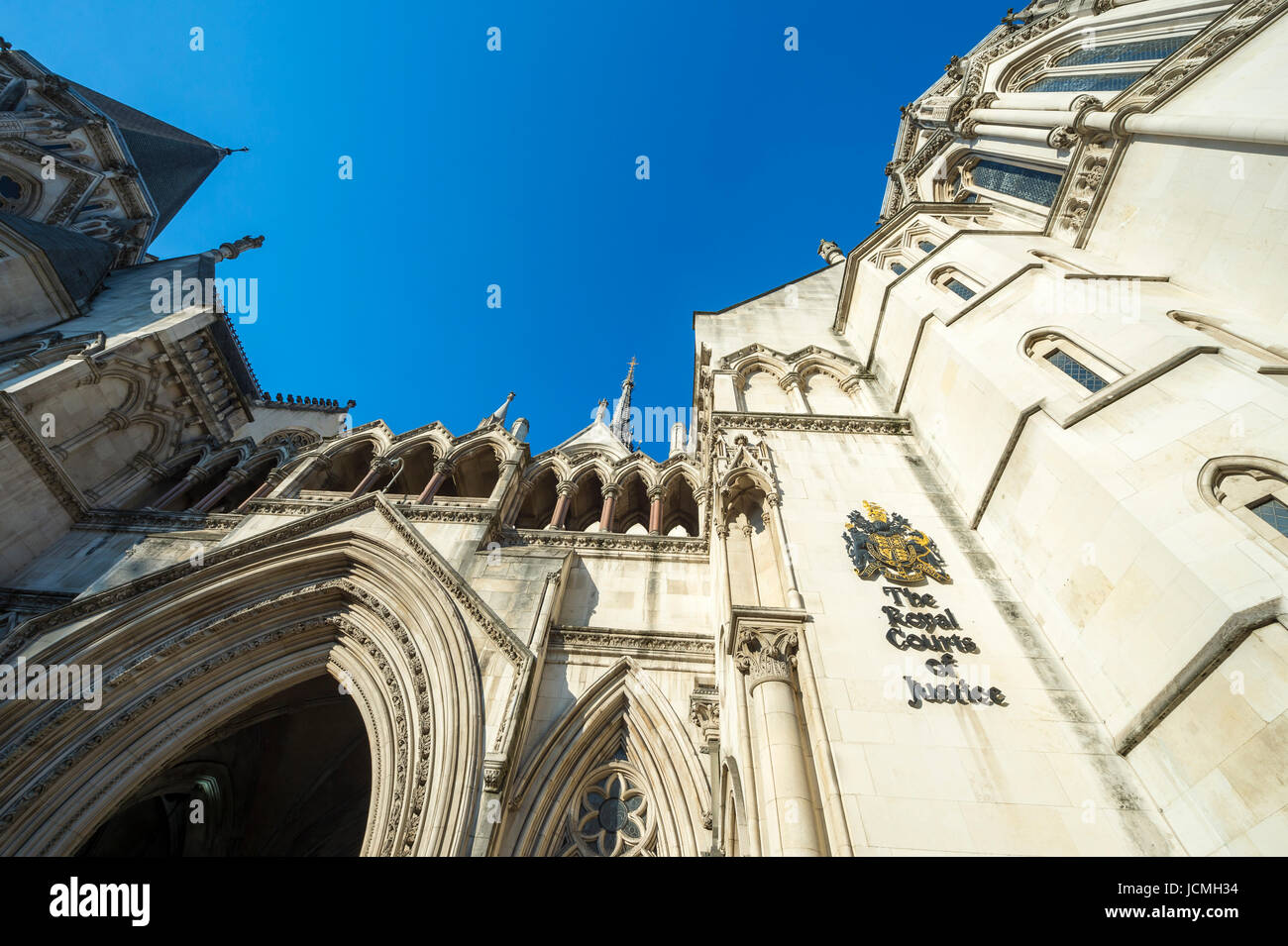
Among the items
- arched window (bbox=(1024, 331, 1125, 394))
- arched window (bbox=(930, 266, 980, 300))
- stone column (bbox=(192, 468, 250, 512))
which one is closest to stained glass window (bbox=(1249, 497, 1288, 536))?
arched window (bbox=(1024, 331, 1125, 394))

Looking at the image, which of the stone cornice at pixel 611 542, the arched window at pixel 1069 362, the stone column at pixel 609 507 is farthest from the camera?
the stone column at pixel 609 507

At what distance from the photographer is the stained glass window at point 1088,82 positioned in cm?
1342

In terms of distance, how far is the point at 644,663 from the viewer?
834 centimetres

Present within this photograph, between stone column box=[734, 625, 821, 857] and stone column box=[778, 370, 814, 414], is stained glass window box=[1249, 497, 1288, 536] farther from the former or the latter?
stone column box=[778, 370, 814, 414]

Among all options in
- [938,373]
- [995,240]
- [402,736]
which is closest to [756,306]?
[995,240]

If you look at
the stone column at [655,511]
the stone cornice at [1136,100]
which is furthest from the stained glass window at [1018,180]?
the stone column at [655,511]

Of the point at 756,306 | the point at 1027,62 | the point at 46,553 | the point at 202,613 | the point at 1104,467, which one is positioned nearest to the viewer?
the point at 1104,467

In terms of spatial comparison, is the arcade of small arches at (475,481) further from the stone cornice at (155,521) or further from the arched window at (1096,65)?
the arched window at (1096,65)

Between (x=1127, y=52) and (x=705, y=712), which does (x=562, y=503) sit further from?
(x=1127, y=52)

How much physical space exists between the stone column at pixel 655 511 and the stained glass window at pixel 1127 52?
1506cm

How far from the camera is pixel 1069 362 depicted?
312 inches

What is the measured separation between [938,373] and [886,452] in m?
1.67

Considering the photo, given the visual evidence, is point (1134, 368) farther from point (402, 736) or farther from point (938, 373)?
point (402, 736)

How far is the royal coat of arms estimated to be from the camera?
287 inches
